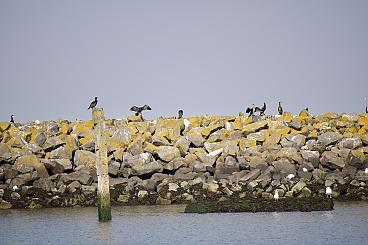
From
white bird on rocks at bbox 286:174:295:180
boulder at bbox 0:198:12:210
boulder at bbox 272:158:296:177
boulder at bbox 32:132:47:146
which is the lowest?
boulder at bbox 0:198:12:210

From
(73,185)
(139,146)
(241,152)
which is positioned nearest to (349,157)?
(241,152)

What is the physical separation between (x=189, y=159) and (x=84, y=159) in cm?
473

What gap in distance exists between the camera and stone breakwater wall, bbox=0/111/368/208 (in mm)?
39125

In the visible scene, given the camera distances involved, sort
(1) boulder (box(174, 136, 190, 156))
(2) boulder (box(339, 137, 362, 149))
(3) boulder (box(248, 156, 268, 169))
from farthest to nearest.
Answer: (2) boulder (box(339, 137, 362, 149))
(1) boulder (box(174, 136, 190, 156))
(3) boulder (box(248, 156, 268, 169))

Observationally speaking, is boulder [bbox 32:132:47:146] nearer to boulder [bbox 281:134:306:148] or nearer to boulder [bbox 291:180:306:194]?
boulder [bbox 281:134:306:148]

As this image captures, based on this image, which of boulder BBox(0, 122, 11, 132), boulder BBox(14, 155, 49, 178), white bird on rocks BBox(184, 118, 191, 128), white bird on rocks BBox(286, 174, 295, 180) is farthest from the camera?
boulder BBox(0, 122, 11, 132)

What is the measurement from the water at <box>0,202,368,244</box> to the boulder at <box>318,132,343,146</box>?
6.64 meters

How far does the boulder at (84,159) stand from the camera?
1670 inches

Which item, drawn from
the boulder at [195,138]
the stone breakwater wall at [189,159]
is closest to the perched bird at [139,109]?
the stone breakwater wall at [189,159]

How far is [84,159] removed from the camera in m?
42.5

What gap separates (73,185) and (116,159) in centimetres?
361

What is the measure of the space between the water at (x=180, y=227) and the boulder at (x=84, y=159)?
14.7ft

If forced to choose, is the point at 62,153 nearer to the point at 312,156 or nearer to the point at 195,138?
the point at 195,138

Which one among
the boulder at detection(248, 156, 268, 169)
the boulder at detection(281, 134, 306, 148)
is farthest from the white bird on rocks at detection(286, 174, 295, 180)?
the boulder at detection(281, 134, 306, 148)
